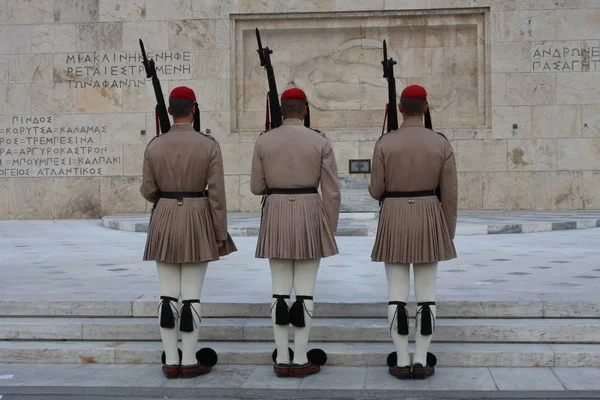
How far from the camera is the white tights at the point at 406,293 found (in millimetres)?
4496

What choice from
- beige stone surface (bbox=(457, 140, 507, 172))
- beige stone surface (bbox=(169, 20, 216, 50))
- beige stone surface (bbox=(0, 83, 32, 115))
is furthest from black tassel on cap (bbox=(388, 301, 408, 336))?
beige stone surface (bbox=(0, 83, 32, 115))

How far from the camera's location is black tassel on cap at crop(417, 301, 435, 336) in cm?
446

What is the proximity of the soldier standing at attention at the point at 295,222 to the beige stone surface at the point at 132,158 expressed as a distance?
1073cm

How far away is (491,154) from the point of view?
14695 mm

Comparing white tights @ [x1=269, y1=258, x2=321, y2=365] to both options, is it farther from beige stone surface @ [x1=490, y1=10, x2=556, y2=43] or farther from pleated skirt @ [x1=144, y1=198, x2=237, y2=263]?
beige stone surface @ [x1=490, y1=10, x2=556, y2=43]

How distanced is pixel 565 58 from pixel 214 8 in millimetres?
6143

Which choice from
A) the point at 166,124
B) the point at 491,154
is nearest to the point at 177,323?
the point at 166,124

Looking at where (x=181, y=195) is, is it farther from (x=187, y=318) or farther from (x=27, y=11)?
(x=27, y=11)

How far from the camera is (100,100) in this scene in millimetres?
15148

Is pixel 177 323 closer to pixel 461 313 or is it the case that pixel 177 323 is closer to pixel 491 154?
pixel 461 313

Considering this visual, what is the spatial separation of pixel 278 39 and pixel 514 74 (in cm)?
421

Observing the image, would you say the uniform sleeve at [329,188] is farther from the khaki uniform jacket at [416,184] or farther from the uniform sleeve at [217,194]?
the uniform sleeve at [217,194]

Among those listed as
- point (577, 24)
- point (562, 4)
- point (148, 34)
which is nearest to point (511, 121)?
point (577, 24)

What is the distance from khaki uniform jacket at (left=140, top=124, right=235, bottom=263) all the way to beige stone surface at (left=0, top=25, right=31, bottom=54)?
11611mm
